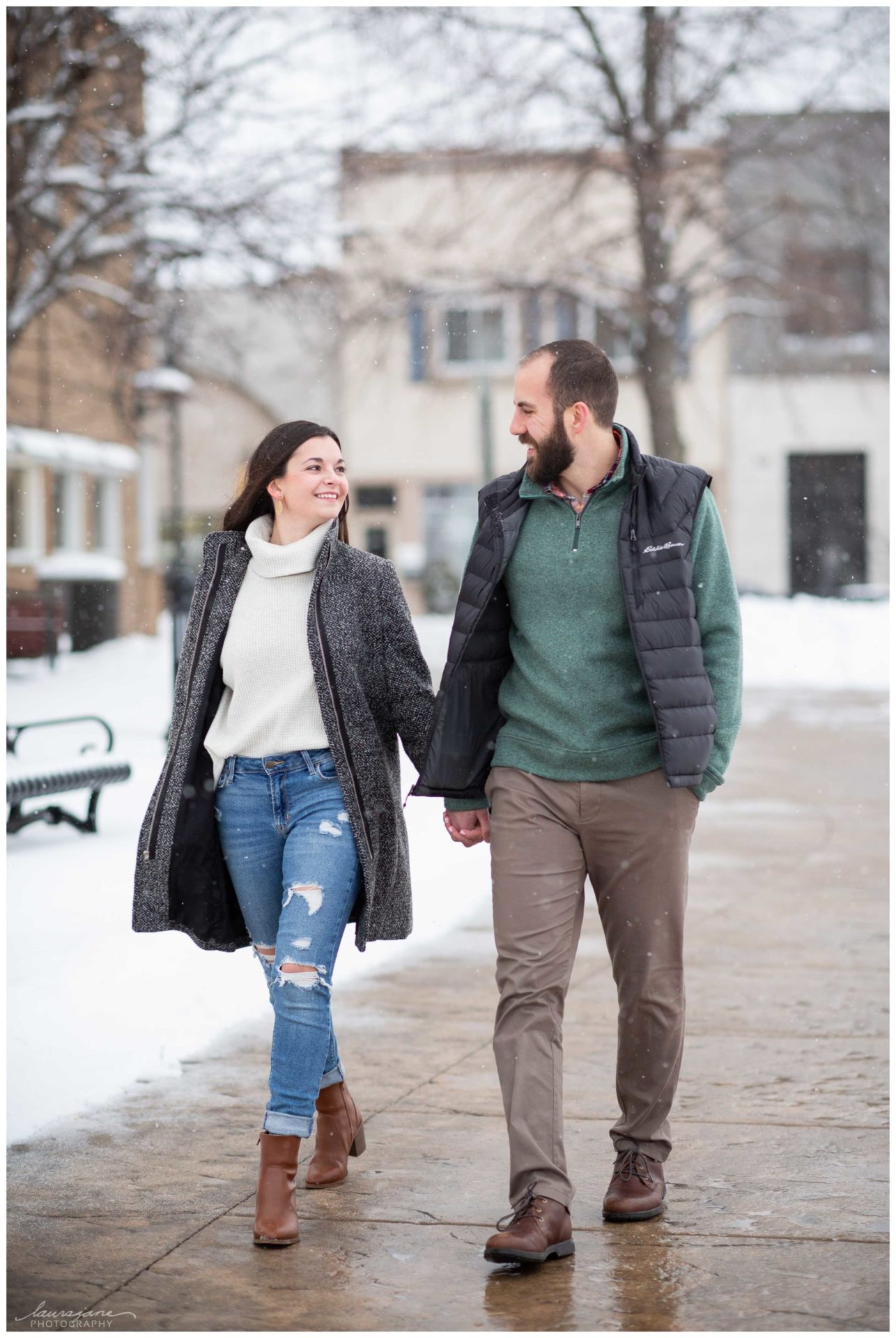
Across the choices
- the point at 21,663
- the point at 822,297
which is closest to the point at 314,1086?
the point at 21,663

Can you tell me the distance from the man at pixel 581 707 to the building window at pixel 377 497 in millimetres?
29764

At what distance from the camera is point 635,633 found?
157 inches

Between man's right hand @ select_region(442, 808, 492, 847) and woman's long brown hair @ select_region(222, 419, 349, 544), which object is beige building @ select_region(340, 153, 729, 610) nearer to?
woman's long brown hair @ select_region(222, 419, 349, 544)

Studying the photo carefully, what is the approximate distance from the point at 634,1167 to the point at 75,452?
23233 mm

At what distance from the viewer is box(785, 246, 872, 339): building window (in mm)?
24953

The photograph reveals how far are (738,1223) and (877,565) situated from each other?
2874 cm

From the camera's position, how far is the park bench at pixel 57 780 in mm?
8344

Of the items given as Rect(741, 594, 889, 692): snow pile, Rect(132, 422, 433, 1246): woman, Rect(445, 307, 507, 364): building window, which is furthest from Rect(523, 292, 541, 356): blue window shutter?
A: Rect(132, 422, 433, 1246): woman

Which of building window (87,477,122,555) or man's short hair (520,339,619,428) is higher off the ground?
building window (87,477,122,555)

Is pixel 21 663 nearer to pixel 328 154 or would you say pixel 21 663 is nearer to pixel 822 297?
pixel 328 154

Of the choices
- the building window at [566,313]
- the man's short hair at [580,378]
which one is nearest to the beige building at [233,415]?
the building window at [566,313]

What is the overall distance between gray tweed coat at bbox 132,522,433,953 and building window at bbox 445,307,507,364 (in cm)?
2815

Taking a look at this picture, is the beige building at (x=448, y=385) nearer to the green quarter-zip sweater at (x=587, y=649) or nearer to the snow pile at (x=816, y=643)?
the snow pile at (x=816, y=643)

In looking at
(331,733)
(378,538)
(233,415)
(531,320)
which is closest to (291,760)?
(331,733)
